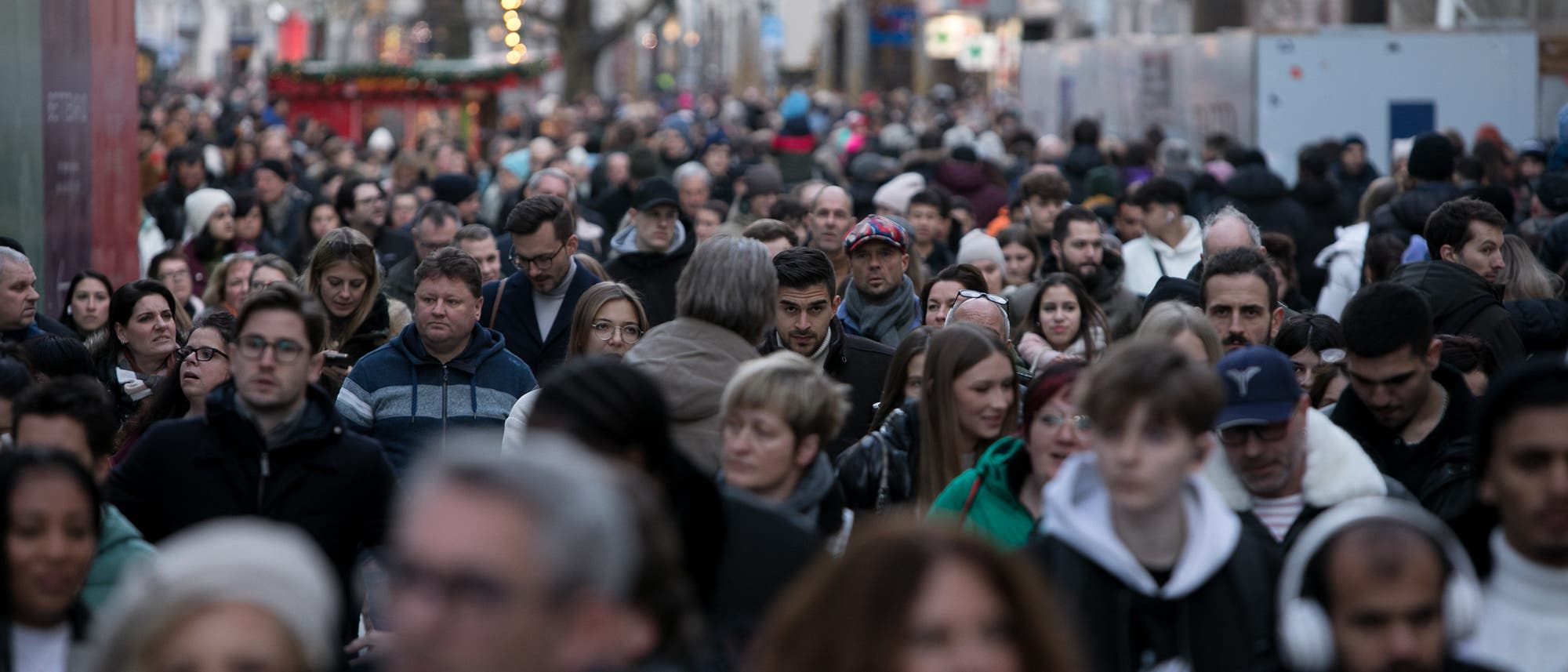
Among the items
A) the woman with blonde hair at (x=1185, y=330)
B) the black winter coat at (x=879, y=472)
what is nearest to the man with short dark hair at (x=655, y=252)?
the woman with blonde hair at (x=1185, y=330)

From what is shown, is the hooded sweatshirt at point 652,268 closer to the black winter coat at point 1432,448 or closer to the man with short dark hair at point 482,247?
the man with short dark hair at point 482,247

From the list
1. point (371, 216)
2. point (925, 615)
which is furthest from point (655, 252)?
point (925, 615)

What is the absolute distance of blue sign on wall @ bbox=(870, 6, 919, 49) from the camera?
5953 centimetres

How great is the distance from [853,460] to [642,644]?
2.70 m

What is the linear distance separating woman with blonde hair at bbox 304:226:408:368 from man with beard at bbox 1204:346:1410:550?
4.85 metres

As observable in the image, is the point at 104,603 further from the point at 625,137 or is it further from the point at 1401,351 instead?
the point at 625,137

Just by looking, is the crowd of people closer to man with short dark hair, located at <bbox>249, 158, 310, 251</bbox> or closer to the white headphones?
the white headphones

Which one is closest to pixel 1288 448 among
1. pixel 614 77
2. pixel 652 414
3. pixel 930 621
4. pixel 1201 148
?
pixel 652 414

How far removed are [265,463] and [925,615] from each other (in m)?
2.74

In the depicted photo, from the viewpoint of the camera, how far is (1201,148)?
70.8 ft

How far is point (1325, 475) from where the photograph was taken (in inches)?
191

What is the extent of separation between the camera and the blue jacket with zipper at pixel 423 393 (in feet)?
23.3

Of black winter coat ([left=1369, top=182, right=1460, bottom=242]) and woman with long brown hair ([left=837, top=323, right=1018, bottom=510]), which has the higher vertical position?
black winter coat ([left=1369, top=182, right=1460, bottom=242])

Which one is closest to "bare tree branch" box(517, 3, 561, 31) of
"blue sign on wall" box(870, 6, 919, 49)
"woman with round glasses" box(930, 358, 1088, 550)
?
"blue sign on wall" box(870, 6, 919, 49)
